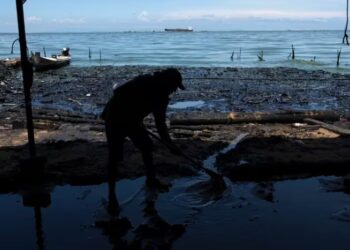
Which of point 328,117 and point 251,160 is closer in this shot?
point 251,160

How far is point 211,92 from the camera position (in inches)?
750

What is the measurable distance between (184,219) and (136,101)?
1411 mm

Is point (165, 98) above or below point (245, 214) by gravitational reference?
above

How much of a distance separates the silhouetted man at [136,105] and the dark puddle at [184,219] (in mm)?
698

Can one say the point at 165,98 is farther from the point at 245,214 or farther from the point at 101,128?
the point at 101,128

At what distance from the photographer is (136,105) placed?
5336 mm

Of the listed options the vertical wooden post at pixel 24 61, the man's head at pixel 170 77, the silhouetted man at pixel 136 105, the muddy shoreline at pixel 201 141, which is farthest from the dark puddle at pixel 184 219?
the man's head at pixel 170 77

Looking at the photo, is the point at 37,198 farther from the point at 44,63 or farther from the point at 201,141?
the point at 44,63

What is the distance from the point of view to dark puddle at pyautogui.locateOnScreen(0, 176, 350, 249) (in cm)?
498

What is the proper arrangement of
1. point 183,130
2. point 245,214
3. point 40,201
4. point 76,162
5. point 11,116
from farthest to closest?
1. point 11,116
2. point 183,130
3. point 76,162
4. point 40,201
5. point 245,214

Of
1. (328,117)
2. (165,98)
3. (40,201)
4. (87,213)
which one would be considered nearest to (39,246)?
(87,213)

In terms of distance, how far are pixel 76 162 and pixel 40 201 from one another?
1379 mm

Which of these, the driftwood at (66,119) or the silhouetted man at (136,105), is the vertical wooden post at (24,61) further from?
the driftwood at (66,119)

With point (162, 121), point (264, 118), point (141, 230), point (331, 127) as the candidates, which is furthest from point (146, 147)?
point (264, 118)
